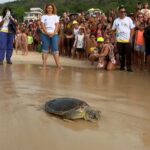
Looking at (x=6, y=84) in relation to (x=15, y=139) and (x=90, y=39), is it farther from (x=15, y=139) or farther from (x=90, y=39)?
(x=90, y=39)

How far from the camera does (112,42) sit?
1265cm

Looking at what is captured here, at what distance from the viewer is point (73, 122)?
5.34m

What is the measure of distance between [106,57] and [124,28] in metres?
1.00

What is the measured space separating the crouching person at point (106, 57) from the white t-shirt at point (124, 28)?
0.49 metres

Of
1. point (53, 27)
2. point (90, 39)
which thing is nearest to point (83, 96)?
point (53, 27)

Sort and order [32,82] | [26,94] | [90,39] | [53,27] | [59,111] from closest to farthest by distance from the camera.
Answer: [59,111] < [26,94] < [32,82] < [53,27] < [90,39]

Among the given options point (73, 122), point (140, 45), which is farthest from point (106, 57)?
point (73, 122)

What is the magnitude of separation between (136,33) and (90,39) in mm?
3008

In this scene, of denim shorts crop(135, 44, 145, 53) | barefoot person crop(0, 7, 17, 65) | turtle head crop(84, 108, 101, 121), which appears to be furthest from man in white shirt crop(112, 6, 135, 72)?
turtle head crop(84, 108, 101, 121)

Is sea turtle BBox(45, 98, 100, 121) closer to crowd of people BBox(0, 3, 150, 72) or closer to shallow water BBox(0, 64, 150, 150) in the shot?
shallow water BBox(0, 64, 150, 150)

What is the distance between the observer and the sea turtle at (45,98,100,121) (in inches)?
212

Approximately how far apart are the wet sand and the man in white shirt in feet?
7.75

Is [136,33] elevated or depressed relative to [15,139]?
elevated

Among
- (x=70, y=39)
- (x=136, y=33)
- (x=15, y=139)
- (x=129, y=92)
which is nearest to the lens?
(x=15, y=139)
